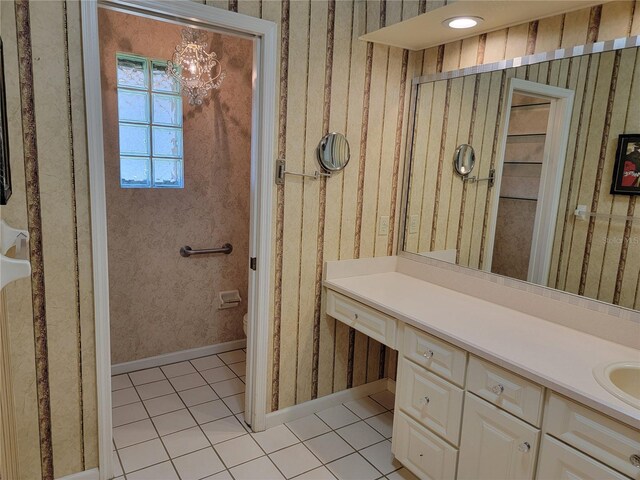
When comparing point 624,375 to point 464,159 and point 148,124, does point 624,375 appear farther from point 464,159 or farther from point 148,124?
point 148,124

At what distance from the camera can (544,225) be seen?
6.44 ft

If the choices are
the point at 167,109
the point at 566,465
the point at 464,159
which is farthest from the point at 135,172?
the point at 566,465

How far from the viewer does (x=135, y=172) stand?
2.86m

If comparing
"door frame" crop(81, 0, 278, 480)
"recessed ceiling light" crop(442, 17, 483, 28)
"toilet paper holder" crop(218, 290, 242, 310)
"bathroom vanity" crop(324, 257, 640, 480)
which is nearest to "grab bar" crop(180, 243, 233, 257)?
"toilet paper holder" crop(218, 290, 242, 310)

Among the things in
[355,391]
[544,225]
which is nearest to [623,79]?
[544,225]

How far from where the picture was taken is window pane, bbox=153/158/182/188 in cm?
292

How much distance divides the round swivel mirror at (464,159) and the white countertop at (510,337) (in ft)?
2.12

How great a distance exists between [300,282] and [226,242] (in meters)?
1.07

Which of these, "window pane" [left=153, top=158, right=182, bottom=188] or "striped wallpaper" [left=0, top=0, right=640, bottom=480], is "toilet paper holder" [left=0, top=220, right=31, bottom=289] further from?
"window pane" [left=153, top=158, right=182, bottom=188]

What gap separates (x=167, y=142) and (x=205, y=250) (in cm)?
79

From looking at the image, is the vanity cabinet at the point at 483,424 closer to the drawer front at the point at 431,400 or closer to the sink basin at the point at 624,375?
the drawer front at the point at 431,400

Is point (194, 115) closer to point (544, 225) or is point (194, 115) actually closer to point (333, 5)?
point (333, 5)

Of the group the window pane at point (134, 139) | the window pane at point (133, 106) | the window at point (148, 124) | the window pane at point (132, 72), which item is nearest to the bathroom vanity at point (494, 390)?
the window at point (148, 124)

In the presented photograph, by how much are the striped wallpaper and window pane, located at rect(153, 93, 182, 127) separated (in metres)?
1.10
